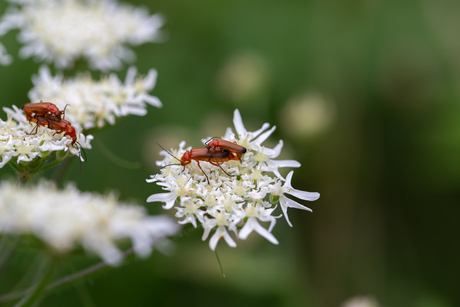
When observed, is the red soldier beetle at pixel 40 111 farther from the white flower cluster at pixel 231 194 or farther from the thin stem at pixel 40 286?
the thin stem at pixel 40 286

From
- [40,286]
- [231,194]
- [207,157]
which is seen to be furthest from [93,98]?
[40,286]

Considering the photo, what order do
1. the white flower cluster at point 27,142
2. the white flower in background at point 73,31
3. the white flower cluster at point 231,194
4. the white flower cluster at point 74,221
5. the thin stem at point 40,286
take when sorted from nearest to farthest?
the white flower cluster at point 74,221
the thin stem at point 40,286
the white flower cluster at point 231,194
the white flower cluster at point 27,142
the white flower in background at point 73,31

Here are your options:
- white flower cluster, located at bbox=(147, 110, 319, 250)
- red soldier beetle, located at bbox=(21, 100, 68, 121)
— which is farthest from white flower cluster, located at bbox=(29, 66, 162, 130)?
white flower cluster, located at bbox=(147, 110, 319, 250)

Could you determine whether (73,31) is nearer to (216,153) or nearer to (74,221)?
(216,153)

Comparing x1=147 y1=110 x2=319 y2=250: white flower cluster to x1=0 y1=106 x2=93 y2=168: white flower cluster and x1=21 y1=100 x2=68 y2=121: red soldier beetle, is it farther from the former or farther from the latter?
x1=21 y1=100 x2=68 y2=121: red soldier beetle

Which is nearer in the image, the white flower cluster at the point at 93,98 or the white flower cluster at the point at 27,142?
the white flower cluster at the point at 27,142

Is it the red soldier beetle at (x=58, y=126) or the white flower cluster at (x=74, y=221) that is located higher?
the red soldier beetle at (x=58, y=126)

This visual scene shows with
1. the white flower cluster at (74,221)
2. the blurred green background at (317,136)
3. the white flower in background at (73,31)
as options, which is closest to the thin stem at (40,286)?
the white flower cluster at (74,221)
